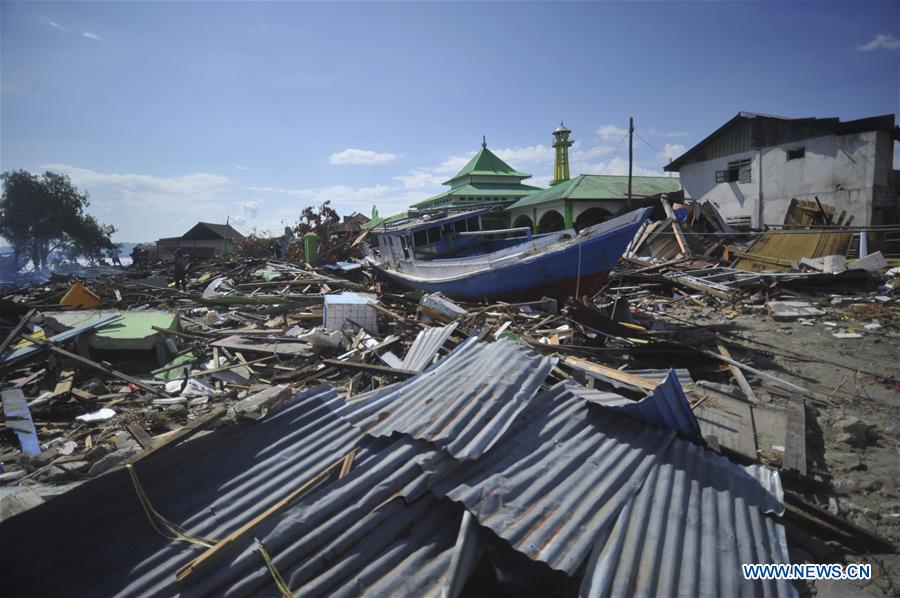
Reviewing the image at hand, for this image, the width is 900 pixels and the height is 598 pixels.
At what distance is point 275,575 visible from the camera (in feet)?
6.61

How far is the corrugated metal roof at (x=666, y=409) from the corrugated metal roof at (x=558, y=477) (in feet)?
0.30

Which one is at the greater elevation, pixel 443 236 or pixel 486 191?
pixel 486 191

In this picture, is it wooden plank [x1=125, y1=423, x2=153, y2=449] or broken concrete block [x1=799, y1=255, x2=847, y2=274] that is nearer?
wooden plank [x1=125, y1=423, x2=153, y2=449]

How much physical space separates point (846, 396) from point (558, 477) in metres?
5.07

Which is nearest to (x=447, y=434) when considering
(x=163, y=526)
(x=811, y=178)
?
(x=163, y=526)

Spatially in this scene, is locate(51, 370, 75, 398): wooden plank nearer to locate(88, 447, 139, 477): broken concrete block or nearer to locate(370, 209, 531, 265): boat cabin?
locate(88, 447, 139, 477): broken concrete block

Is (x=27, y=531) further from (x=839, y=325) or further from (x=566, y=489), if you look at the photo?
(x=839, y=325)

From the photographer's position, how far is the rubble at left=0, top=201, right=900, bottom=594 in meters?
2.32

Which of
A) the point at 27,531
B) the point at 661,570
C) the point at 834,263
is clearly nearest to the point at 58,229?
the point at 27,531

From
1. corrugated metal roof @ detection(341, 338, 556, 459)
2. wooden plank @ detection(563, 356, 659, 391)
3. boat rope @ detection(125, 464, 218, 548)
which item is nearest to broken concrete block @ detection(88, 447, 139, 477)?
boat rope @ detection(125, 464, 218, 548)

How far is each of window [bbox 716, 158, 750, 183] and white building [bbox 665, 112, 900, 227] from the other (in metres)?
0.04

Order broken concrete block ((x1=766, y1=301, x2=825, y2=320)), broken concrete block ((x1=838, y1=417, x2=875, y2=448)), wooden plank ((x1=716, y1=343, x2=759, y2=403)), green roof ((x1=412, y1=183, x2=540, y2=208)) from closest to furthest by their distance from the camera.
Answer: broken concrete block ((x1=838, y1=417, x2=875, y2=448)) < wooden plank ((x1=716, y1=343, x2=759, y2=403)) < broken concrete block ((x1=766, y1=301, x2=825, y2=320)) < green roof ((x1=412, y1=183, x2=540, y2=208))

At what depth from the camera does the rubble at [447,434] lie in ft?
7.61

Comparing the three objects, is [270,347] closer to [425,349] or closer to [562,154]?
[425,349]
